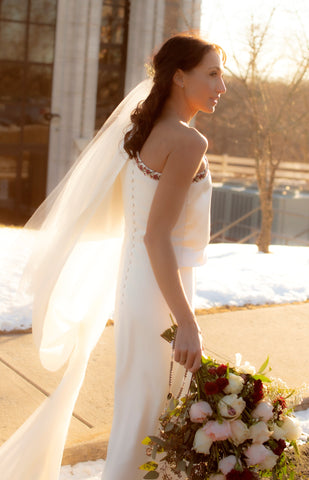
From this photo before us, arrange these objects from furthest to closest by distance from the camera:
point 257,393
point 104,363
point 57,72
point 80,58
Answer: point 57,72 → point 80,58 → point 104,363 → point 257,393

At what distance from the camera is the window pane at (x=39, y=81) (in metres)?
17.4

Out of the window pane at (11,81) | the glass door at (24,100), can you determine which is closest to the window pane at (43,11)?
the glass door at (24,100)

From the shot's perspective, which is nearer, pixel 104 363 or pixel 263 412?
pixel 263 412

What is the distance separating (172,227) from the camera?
2229mm

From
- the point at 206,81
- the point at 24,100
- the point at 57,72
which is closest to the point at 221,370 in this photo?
the point at 206,81

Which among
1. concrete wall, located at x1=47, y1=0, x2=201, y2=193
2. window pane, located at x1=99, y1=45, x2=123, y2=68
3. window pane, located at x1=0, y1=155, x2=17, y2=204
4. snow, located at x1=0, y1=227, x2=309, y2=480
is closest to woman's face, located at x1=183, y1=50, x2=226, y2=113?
snow, located at x1=0, y1=227, x2=309, y2=480

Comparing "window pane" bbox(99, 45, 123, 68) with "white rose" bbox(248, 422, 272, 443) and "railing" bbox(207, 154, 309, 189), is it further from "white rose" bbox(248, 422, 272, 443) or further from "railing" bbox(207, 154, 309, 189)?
"white rose" bbox(248, 422, 272, 443)

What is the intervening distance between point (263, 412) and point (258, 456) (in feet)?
0.44

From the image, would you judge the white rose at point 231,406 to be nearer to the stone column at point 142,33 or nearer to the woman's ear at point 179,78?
the woman's ear at point 179,78

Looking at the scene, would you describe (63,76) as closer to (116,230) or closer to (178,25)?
(178,25)

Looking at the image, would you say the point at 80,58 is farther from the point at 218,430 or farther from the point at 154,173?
the point at 218,430

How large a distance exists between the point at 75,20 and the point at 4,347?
524 inches

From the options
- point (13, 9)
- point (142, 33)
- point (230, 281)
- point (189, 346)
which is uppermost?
point (13, 9)

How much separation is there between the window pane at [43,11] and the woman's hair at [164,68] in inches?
618
